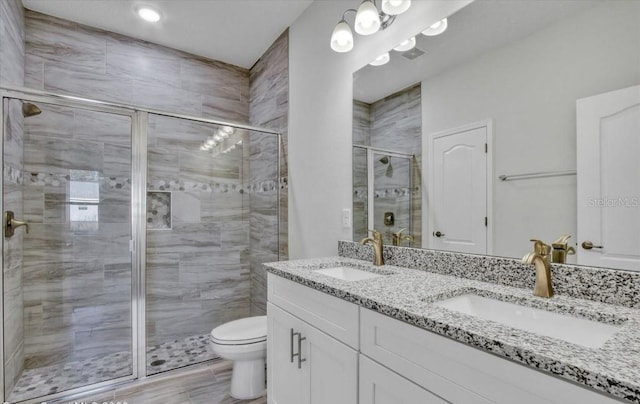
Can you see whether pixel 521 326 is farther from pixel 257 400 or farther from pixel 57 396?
pixel 57 396

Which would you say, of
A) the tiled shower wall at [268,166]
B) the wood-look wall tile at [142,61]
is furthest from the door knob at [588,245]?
the wood-look wall tile at [142,61]

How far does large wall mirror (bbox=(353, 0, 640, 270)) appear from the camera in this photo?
93 centimetres

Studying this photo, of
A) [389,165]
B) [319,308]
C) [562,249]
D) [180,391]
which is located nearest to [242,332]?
[180,391]

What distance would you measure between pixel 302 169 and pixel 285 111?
574mm

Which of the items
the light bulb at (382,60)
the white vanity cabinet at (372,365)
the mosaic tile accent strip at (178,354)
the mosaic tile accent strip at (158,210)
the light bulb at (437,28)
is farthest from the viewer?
the mosaic tile accent strip at (158,210)

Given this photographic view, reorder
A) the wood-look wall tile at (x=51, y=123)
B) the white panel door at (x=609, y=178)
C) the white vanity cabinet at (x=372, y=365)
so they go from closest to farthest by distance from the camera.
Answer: the white vanity cabinet at (x=372, y=365), the white panel door at (x=609, y=178), the wood-look wall tile at (x=51, y=123)

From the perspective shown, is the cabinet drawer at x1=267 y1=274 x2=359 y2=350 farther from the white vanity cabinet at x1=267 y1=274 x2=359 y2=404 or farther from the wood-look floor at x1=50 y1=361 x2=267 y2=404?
the wood-look floor at x1=50 y1=361 x2=267 y2=404

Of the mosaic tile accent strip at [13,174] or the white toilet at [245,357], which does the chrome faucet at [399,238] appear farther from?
the mosaic tile accent strip at [13,174]

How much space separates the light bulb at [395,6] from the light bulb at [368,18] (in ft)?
0.19

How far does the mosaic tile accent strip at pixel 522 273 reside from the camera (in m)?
0.88

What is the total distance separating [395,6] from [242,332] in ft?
6.75

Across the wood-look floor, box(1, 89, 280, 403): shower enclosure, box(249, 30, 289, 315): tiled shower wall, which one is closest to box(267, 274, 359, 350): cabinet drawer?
the wood-look floor

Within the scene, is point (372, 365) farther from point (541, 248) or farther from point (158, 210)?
point (158, 210)

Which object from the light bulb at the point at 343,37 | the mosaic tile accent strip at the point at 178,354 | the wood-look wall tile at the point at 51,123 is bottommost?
the mosaic tile accent strip at the point at 178,354
